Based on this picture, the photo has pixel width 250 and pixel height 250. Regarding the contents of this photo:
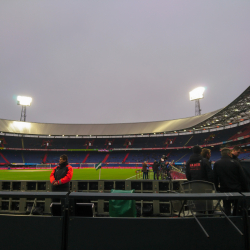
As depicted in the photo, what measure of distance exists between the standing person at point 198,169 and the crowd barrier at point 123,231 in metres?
2.15

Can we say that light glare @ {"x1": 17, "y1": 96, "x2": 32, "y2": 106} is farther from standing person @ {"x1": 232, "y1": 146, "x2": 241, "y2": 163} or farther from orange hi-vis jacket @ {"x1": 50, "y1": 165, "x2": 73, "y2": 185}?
standing person @ {"x1": 232, "y1": 146, "x2": 241, "y2": 163}

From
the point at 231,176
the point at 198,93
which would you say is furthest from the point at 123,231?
the point at 198,93

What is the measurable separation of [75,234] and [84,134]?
60.6 metres

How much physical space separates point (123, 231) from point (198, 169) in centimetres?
294

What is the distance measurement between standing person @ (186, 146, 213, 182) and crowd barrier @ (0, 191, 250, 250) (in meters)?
2.15

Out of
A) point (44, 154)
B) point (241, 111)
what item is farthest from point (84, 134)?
point (241, 111)

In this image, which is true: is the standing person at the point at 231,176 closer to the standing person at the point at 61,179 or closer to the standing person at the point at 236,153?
the standing person at the point at 236,153

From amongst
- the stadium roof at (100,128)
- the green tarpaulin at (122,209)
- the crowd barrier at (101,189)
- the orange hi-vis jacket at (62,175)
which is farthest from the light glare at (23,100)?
the green tarpaulin at (122,209)

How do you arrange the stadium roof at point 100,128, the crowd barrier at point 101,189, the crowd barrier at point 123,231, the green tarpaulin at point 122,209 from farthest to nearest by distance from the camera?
the stadium roof at point 100,128 < the crowd barrier at point 101,189 < the green tarpaulin at point 122,209 < the crowd barrier at point 123,231

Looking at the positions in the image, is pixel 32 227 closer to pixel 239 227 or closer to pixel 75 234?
pixel 75 234

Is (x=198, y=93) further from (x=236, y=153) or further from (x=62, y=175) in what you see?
(x=62, y=175)

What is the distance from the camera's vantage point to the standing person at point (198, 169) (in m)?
4.29

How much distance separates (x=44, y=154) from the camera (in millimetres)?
57344

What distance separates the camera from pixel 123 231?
2166 mm
